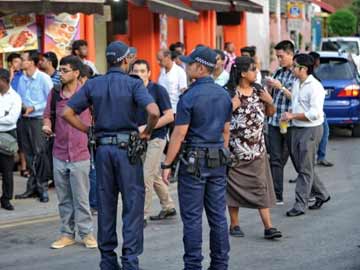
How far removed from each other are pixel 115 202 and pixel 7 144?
360 cm

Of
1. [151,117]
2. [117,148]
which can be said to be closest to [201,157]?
[151,117]

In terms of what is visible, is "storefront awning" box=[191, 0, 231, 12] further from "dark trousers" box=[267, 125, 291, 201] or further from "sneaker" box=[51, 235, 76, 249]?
"sneaker" box=[51, 235, 76, 249]

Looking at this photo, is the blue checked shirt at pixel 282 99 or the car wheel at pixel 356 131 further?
the car wheel at pixel 356 131

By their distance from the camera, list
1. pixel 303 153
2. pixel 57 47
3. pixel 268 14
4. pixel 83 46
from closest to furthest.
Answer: pixel 303 153, pixel 83 46, pixel 57 47, pixel 268 14

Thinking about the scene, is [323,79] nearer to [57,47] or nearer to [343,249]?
[57,47]

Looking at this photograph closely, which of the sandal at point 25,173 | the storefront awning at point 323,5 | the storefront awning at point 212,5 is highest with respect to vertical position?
the storefront awning at point 323,5

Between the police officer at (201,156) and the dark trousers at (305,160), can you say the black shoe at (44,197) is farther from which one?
the police officer at (201,156)

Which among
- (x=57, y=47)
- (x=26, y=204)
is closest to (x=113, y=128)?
(x=26, y=204)

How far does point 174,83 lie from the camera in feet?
44.1

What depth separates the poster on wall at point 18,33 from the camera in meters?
14.2

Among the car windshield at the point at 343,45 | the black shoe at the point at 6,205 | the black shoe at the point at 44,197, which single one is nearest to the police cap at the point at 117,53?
the black shoe at the point at 6,205

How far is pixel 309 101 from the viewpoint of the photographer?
9.90 metres

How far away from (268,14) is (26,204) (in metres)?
23.5

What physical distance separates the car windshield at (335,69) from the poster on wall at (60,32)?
217 inches
